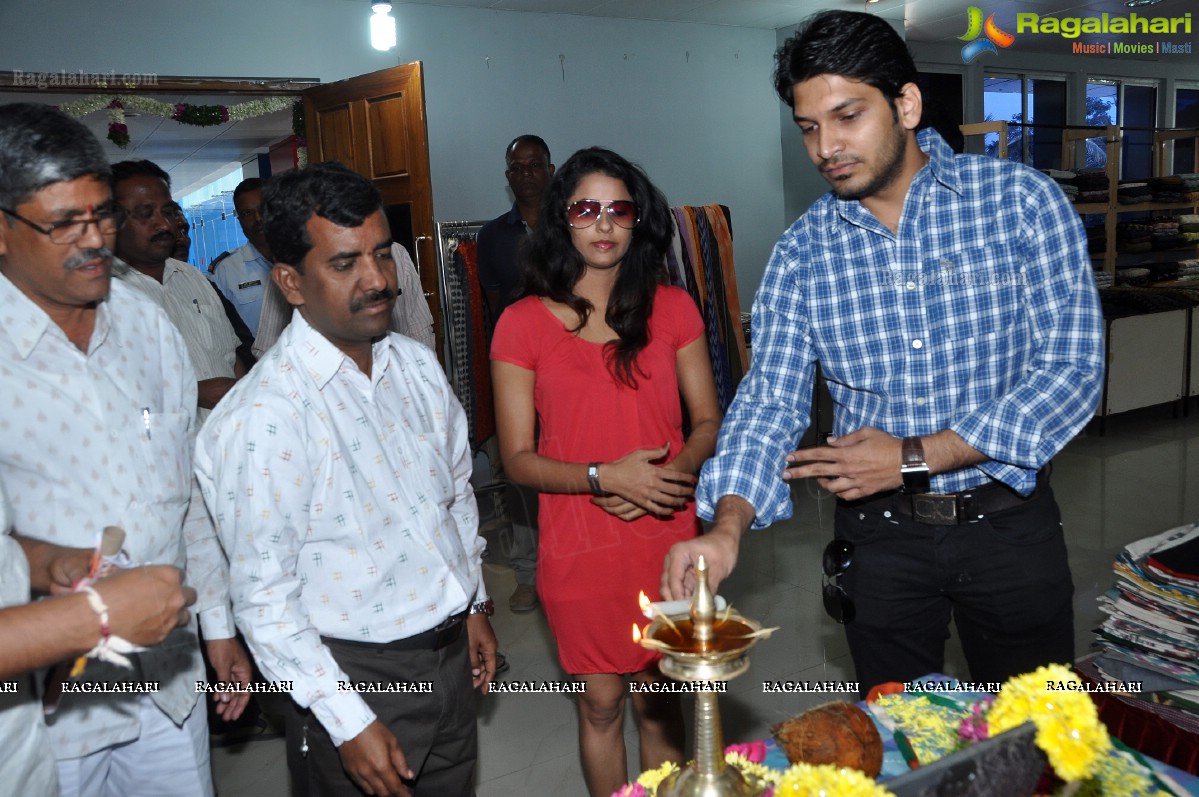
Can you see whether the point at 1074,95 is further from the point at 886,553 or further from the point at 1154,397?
the point at 886,553

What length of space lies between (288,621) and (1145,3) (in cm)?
953

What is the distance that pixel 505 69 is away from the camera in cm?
696

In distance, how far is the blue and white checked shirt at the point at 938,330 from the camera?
5.29ft

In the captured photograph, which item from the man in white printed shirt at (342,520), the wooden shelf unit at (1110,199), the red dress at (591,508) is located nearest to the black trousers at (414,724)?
the man in white printed shirt at (342,520)

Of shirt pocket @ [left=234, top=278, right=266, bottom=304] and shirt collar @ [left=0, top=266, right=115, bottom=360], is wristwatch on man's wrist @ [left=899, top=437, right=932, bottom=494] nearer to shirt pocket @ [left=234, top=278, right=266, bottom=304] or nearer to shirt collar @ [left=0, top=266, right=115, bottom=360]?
shirt collar @ [left=0, top=266, right=115, bottom=360]

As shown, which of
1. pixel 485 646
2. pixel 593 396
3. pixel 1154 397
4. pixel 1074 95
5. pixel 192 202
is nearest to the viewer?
pixel 485 646

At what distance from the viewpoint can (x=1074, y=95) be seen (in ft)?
35.7

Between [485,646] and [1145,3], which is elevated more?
[1145,3]

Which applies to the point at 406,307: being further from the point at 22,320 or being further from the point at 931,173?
the point at 931,173

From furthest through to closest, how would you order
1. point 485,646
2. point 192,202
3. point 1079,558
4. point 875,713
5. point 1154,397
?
point 192,202
point 1154,397
point 1079,558
point 485,646
point 875,713

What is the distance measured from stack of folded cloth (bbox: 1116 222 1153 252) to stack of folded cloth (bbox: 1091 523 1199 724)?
23.1ft

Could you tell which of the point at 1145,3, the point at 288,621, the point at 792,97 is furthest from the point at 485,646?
the point at 1145,3

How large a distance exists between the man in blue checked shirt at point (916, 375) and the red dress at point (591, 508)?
0.41 meters

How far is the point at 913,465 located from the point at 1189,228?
28.7 ft
